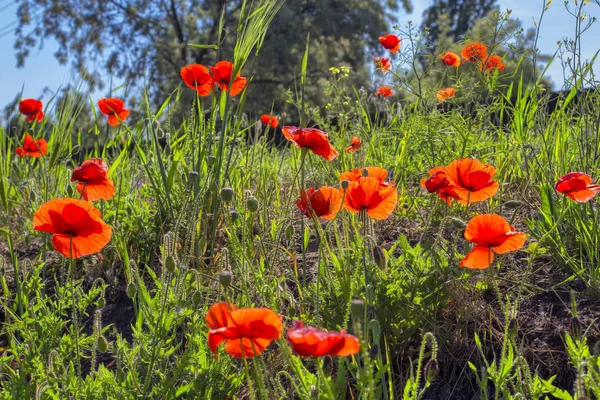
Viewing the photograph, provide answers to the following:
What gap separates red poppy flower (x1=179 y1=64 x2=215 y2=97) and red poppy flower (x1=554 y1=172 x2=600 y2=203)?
1.32 m

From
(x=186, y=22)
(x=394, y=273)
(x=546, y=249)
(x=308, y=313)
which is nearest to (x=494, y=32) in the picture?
(x=546, y=249)

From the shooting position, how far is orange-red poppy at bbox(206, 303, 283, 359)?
101cm

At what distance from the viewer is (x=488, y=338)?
5.82ft

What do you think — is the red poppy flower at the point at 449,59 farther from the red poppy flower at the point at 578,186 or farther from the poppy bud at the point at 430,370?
the poppy bud at the point at 430,370

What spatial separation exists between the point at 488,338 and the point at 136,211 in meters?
1.41

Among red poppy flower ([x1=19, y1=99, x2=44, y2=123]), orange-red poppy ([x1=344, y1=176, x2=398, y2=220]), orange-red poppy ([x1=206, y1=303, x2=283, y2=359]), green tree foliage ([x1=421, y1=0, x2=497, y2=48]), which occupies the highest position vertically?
green tree foliage ([x1=421, y1=0, x2=497, y2=48])

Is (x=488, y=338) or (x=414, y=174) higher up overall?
(x=414, y=174)

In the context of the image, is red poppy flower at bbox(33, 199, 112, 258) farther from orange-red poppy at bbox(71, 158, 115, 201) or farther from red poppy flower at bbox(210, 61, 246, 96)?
red poppy flower at bbox(210, 61, 246, 96)

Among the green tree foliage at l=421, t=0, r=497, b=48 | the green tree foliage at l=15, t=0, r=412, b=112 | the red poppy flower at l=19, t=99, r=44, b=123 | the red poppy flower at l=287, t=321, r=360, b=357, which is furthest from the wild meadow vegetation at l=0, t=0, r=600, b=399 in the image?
the green tree foliage at l=421, t=0, r=497, b=48

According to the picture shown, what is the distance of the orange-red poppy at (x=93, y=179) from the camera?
1.82 metres

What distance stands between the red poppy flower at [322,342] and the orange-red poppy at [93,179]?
3.56 feet

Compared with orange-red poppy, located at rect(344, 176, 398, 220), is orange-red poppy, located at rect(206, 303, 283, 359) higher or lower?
lower

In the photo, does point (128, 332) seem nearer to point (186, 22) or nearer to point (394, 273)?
point (394, 273)

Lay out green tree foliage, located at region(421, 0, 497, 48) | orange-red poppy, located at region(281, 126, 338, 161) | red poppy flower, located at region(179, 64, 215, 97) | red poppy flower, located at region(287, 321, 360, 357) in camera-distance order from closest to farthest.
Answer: red poppy flower, located at region(287, 321, 360, 357)
orange-red poppy, located at region(281, 126, 338, 161)
red poppy flower, located at region(179, 64, 215, 97)
green tree foliage, located at region(421, 0, 497, 48)
